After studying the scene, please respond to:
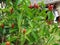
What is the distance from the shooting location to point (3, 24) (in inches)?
53.1

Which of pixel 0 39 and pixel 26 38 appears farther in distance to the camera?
pixel 0 39

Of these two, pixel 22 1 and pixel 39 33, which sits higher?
pixel 22 1

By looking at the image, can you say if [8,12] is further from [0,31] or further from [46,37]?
[46,37]

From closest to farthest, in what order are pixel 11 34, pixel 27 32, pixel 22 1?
pixel 27 32 → pixel 11 34 → pixel 22 1

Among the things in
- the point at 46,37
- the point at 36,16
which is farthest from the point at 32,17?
the point at 46,37

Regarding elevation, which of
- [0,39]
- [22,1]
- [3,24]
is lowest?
[0,39]

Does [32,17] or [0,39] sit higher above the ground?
[32,17]

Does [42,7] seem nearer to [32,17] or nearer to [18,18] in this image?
[32,17]

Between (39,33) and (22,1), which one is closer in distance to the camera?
(39,33)

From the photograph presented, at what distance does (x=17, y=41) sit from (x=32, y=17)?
0.20 m

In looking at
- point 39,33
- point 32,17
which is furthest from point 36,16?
point 39,33

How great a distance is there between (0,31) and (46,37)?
0.32 meters

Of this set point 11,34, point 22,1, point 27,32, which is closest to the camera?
point 27,32

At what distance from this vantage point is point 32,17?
1.36 metres
